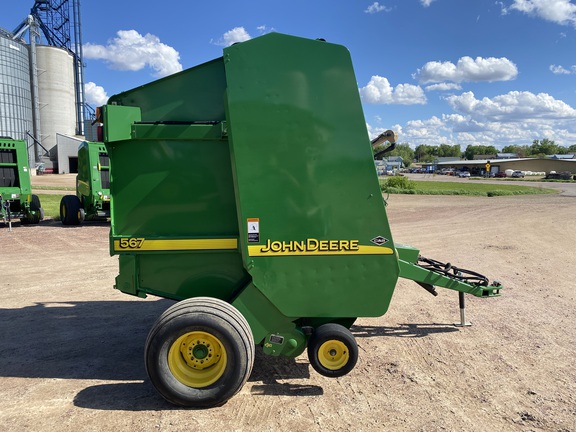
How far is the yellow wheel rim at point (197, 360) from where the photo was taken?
3.54 meters

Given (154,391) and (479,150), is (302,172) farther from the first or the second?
(479,150)

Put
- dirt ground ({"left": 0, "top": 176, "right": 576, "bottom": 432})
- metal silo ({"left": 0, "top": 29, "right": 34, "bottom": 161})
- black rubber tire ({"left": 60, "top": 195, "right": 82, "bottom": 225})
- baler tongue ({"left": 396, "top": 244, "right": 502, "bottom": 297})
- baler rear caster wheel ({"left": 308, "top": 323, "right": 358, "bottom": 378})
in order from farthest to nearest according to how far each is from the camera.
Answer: metal silo ({"left": 0, "top": 29, "right": 34, "bottom": 161})
black rubber tire ({"left": 60, "top": 195, "right": 82, "bottom": 225})
baler tongue ({"left": 396, "top": 244, "right": 502, "bottom": 297})
baler rear caster wheel ({"left": 308, "top": 323, "right": 358, "bottom": 378})
dirt ground ({"left": 0, "top": 176, "right": 576, "bottom": 432})

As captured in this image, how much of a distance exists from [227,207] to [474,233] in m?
11.3

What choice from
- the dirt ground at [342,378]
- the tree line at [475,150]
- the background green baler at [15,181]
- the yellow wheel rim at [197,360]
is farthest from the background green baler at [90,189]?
the tree line at [475,150]

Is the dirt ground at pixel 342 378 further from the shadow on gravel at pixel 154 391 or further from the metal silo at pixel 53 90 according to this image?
the metal silo at pixel 53 90

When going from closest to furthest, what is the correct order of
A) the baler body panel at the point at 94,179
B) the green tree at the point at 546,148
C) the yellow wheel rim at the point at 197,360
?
the yellow wheel rim at the point at 197,360
the baler body panel at the point at 94,179
the green tree at the point at 546,148

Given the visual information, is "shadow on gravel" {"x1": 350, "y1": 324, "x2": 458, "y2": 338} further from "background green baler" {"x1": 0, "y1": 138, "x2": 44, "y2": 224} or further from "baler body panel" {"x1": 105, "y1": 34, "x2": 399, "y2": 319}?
"background green baler" {"x1": 0, "y1": 138, "x2": 44, "y2": 224}

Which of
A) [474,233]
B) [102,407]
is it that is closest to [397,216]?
[474,233]

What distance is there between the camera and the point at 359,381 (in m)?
4.04

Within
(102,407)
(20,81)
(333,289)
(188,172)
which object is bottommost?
(102,407)

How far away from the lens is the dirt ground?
340cm

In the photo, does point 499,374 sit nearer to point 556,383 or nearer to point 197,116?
point 556,383

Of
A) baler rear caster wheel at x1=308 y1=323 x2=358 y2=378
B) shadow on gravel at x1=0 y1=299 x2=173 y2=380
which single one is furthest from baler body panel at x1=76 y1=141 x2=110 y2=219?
baler rear caster wheel at x1=308 y1=323 x2=358 y2=378

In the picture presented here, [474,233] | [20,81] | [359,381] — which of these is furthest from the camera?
[20,81]
